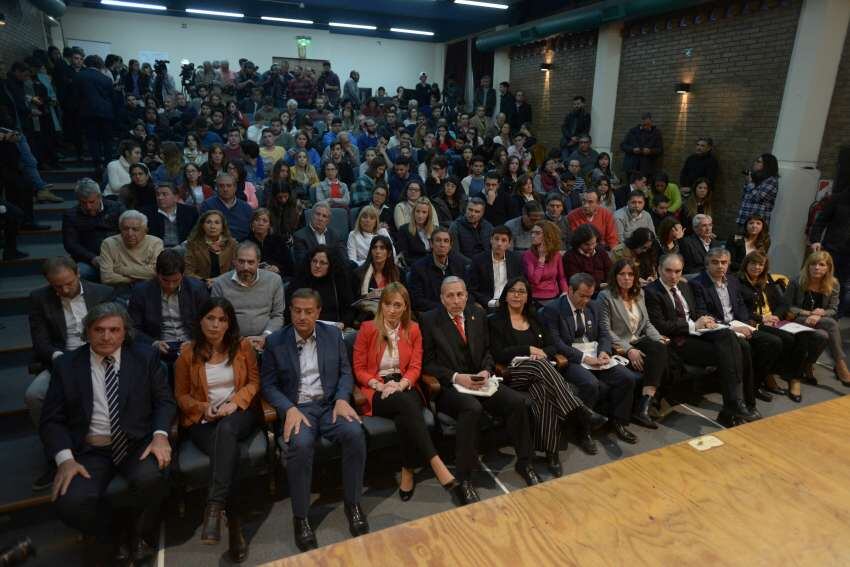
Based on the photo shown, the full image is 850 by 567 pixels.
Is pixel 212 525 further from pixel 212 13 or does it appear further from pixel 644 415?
pixel 212 13

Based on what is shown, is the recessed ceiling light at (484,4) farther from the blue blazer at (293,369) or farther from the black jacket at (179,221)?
the blue blazer at (293,369)

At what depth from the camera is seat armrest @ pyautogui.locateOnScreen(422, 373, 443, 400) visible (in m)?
2.93

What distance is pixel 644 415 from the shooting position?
3467 mm

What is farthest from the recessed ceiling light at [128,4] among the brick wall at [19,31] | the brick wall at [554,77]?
the brick wall at [554,77]

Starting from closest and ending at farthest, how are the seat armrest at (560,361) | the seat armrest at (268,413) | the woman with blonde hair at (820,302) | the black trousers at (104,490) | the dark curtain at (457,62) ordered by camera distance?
1. the black trousers at (104,490)
2. the seat armrest at (268,413)
3. the seat armrest at (560,361)
4. the woman with blonde hair at (820,302)
5. the dark curtain at (457,62)

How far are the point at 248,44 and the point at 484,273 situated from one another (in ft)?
45.8

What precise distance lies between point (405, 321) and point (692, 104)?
7.01 meters

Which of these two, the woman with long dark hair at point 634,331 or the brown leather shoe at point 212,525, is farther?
the woman with long dark hair at point 634,331

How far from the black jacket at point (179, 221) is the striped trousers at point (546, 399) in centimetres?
347

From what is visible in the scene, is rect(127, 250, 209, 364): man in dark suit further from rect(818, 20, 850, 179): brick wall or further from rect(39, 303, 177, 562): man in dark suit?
rect(818, 20, 850, 179): brick wall

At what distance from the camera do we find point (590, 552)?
109cm

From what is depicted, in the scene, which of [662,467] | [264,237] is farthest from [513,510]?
[264,237]

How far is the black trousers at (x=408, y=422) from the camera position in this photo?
2646 millimetres

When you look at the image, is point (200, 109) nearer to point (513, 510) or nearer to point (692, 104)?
point (692, 104)
